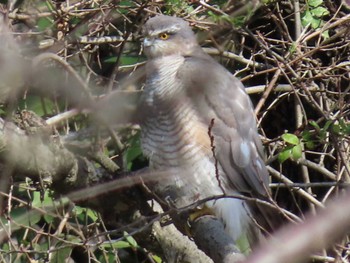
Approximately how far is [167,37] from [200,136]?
1.90 feet

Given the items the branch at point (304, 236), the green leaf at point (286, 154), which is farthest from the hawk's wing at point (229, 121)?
the branch at point (304, 236)

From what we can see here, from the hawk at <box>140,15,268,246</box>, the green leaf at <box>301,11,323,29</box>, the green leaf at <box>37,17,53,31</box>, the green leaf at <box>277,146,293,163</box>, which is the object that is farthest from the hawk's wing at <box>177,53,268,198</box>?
the green leaf at <box>37,17,53,31</box>

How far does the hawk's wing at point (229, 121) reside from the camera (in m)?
3.14

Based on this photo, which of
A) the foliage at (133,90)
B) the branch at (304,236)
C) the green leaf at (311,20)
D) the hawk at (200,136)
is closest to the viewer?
the branch at (304,236)

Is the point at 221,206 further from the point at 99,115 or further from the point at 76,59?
the point at 99,115

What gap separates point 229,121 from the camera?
10.5 ft

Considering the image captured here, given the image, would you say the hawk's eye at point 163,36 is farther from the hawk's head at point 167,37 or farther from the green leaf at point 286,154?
the green leaf at point 286,154

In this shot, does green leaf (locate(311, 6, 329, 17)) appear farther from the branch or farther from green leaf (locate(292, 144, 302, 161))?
the branch

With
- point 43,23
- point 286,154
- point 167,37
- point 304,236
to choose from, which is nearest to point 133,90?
point 167,37

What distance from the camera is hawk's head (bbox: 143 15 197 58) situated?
3291 mm

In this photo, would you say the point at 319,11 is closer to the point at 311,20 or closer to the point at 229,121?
the point at 311,20

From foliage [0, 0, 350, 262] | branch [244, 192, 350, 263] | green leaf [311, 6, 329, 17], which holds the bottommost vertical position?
foliage [0, 0, 350, 262]

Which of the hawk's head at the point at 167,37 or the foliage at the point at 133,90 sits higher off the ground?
the hawk's head at the point at 167,37

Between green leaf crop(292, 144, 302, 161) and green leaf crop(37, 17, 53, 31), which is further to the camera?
green leaf crop(37, 17, 53, 31)
